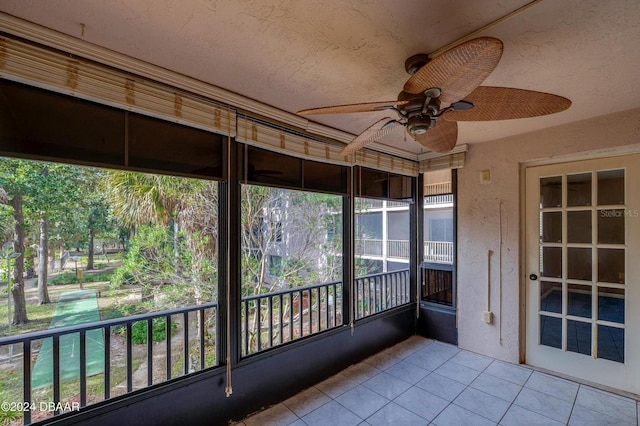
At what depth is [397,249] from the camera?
5934mm

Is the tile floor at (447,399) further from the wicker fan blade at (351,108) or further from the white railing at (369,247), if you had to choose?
the white railing at (369,247)

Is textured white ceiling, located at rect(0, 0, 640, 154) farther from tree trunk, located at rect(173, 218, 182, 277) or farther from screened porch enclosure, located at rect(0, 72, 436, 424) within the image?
tree trunk, located at rect(173, 218, 182, 277)

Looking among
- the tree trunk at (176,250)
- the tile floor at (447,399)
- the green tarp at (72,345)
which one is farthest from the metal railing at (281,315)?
the green tarp at (72,345)

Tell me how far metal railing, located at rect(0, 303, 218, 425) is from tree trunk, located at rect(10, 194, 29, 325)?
0.23m

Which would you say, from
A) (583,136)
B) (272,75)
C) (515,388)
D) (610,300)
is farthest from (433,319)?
(272,75)

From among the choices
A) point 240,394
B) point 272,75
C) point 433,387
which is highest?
point 272,75

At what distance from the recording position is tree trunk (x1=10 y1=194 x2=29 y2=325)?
2238 millimetres

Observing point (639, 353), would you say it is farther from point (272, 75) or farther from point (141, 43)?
point (141, 43)

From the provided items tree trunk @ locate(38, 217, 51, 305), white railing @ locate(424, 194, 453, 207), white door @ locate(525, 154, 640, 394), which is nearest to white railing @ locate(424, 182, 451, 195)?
white railing @ locate(424, 194, 453, 207)

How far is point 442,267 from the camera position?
11.7 feet

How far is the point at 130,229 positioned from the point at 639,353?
4.91 m

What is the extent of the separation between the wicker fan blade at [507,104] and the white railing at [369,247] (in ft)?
12.6

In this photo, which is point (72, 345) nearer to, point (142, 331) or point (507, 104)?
point (142, 331)

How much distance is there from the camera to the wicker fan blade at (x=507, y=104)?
4.13 ft
